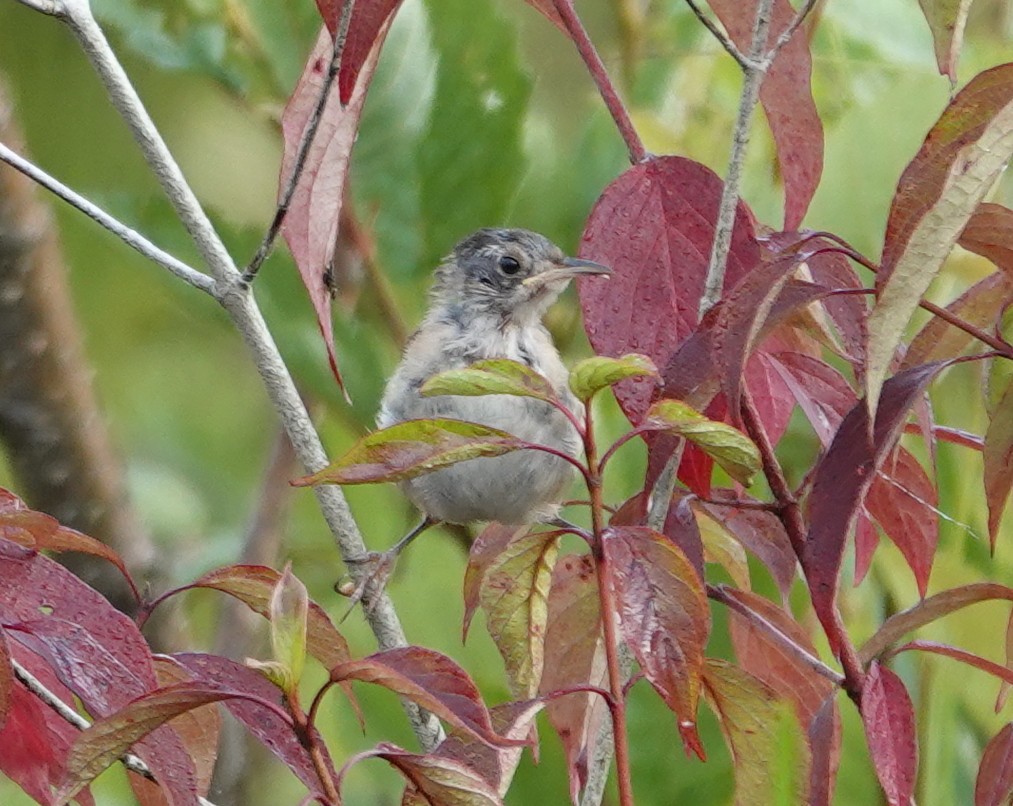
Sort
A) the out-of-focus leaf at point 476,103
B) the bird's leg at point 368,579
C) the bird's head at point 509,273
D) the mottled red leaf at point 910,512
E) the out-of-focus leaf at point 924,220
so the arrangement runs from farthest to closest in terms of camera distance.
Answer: the bird's head at point 509,273, the out-of-focus leaf at point 476,103, the bird's leg at point 368,579, the mottled red leaf at point 910,512, the out-of-focus leaf at point 924,220

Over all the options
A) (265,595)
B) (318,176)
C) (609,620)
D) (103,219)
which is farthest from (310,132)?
(609,620)

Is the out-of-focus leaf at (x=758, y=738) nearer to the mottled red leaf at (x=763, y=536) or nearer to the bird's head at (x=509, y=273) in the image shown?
the mottled red leaf at (x=763, y=536)

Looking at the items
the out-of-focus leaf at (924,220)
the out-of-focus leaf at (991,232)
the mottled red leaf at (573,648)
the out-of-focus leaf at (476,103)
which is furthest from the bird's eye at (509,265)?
the out-of-focus leaf at (924,220)

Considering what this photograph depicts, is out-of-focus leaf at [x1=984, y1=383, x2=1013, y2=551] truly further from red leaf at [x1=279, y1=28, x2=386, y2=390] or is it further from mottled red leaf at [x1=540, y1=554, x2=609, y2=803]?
red leaf at [x1=279, y1=28, x2=386, y2=390]

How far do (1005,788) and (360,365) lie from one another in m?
1.67

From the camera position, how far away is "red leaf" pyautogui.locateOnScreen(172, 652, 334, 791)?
1302 millimetres

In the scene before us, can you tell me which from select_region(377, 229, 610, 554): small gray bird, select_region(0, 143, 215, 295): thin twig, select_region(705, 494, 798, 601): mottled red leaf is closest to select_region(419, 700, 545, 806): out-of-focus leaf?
select_region(705, 494, 798, 601): mottled red leaf

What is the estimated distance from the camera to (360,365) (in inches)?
112

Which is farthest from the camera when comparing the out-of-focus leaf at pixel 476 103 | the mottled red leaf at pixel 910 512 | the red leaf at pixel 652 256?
the out-of-focus leaf at pixel 476 103

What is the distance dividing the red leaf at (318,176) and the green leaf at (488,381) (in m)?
0.26

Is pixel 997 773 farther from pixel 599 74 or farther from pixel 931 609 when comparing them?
pixel 599 74

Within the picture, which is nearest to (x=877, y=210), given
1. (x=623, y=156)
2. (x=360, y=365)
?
(x=623, y=156)

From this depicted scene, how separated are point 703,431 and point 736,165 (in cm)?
29

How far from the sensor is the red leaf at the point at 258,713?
4.27 ft
